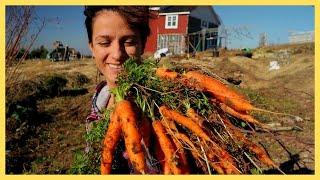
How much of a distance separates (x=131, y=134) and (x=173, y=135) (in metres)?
0.26

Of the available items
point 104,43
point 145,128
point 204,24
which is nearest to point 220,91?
point 145,128

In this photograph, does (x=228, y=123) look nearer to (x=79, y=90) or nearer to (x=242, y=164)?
(x=242, y=164)

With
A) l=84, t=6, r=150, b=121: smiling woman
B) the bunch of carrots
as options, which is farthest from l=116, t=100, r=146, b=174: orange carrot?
l=84, t=6, r=150, b=121: smiling woman

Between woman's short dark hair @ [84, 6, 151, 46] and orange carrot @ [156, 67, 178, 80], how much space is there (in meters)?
0.23

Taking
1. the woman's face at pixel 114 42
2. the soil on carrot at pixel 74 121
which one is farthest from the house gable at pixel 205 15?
the woman's face at pixel 114 42

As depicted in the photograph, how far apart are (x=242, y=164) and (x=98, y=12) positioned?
1.35 m

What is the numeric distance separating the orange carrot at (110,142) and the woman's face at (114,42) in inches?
10.4

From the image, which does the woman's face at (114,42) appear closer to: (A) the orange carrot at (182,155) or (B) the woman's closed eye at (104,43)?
(B) the woman's closed eye at (104,43)

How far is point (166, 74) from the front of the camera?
8.20ft

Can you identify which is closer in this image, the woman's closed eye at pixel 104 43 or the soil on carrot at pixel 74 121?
the woman's closed eye at pixel 104 43

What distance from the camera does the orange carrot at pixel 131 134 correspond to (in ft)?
7.75

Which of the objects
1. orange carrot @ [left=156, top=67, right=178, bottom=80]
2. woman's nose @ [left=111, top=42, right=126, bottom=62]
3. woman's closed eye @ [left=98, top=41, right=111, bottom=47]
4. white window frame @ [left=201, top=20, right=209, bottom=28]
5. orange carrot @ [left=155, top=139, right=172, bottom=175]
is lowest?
orange carrot @ [left=155, top=139, right=172, bottom=175]

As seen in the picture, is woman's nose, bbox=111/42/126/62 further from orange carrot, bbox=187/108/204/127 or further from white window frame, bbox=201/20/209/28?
white window frame, bbox=201/20/209/28

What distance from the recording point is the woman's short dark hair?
2489mm
